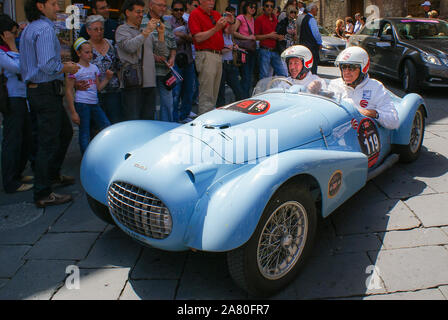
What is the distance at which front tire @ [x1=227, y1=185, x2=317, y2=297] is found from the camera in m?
2.46

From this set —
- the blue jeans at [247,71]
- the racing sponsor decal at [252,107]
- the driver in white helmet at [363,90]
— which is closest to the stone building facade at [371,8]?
the blue jeans at [247,71]

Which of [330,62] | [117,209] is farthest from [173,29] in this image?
[330,62]

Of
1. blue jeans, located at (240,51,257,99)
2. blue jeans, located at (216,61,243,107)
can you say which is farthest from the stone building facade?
blue jeans, located at (216,61,243,107)

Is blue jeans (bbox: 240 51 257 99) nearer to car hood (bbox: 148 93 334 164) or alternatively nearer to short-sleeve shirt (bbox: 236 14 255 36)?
short-sleeve shirt (bbox: 236 14 255 36)

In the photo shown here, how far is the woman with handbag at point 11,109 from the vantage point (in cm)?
413

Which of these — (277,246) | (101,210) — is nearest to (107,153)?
(101,210)

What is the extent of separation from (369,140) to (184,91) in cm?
349

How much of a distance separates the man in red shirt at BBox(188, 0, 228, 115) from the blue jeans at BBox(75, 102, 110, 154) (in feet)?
5.19

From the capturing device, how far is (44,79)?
3.75m

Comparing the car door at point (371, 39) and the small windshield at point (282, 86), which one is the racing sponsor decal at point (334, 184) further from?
the car door at point (371, 39)

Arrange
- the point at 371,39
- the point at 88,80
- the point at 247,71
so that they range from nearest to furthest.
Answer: the point at 88,80 → the point at 247,71 → the point at 371,39

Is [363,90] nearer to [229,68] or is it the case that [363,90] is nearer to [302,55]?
[302,55]

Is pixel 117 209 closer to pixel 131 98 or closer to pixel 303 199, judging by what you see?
pixel 303 199
